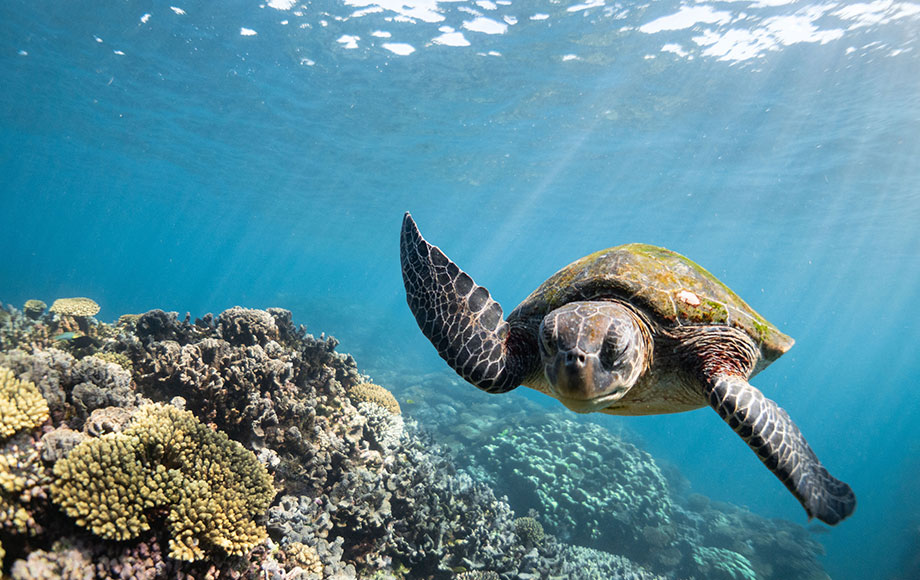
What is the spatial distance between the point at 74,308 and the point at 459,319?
284 inches

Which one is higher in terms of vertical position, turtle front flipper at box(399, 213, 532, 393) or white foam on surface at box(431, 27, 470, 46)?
white foam on surface at box(431, 27, 470, 46)

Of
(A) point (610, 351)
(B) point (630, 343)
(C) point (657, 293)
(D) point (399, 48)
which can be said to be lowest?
(A) point (610, 351)

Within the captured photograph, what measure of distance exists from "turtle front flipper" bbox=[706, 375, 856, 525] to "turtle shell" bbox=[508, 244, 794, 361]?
2.22 ft

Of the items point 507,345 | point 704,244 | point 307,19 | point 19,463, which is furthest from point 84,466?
point 704,244

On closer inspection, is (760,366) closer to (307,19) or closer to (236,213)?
(307,19)

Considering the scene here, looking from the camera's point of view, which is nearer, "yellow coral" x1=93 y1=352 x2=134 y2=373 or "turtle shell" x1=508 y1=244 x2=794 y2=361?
"turtle shell" x1=508 y1=244 x2=794 y2=361

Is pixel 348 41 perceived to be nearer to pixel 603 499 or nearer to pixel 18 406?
pixel 18 406

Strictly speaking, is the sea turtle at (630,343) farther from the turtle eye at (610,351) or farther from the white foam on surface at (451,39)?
the white foam on surface at (451,39)

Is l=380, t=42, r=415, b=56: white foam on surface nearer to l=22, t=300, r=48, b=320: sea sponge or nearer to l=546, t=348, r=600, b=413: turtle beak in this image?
l=22, t=300, r=48, b=320: sea sponge

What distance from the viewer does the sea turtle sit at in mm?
2369

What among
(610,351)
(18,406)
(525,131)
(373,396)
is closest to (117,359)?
(18,406)

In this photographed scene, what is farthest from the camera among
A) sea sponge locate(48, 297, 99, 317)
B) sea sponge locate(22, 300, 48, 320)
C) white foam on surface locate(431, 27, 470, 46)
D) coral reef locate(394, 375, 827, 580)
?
white foam on surface locate(431, 27, 470, 46)

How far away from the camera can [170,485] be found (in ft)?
7.54

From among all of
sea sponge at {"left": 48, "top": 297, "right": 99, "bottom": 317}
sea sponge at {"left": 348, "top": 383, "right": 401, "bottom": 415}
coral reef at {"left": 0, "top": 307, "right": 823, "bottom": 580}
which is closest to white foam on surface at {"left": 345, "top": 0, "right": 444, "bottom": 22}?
coral reef at {"left": 0, "top": 307, "right": 823, "bottom": 580}
